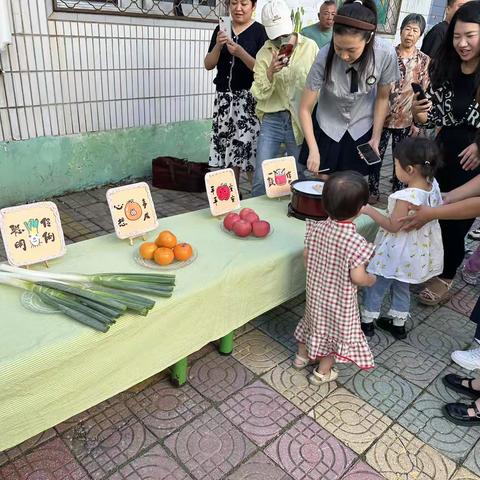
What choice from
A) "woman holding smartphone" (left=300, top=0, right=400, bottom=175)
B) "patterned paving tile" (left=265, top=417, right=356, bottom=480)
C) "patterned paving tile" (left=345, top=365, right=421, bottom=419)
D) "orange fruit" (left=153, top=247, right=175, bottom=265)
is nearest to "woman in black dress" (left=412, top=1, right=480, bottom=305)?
"woman holding smartphone" (left=300, top=0, right=400, bottom=175)

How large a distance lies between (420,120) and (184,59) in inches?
117

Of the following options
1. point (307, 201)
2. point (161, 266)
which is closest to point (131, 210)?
point (161, 266)

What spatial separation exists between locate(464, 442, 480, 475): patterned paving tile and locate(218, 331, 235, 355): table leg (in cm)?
127

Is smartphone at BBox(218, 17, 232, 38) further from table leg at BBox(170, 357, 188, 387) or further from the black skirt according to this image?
table leg at BBox(170, 357, 188, 387)

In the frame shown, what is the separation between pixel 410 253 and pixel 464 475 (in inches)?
44.6

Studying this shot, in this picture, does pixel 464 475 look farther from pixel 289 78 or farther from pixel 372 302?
pixel 289 78

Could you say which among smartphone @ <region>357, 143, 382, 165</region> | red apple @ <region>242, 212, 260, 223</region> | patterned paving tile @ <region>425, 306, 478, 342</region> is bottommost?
patterned paving tile @ <region>425, 306, 478, 342</region>

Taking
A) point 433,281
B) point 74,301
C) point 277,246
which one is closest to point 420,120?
point 433,281

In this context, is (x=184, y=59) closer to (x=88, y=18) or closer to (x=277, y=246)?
(x=88, y=18)

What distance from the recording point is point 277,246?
2301mm

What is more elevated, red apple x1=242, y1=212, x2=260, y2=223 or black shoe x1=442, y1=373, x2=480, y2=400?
red apple x1=242, y1=212, x2=260, y2=223

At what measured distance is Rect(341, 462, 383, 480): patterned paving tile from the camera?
1876mm

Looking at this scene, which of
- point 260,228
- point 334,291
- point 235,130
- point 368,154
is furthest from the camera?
point 235,130

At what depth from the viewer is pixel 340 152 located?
10.0 feet
